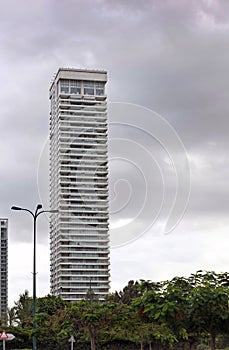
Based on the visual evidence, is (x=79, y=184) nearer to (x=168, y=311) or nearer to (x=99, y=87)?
(x=99, y=87)

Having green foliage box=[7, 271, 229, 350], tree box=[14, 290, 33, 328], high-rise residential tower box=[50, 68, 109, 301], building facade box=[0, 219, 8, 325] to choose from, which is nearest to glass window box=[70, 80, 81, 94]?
high-rise residential tower box=[50, 68, 109, 301]

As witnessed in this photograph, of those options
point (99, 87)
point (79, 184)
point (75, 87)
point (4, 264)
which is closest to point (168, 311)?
point (4, 264)

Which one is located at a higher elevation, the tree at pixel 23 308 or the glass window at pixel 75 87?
the glass window at pixel 75 87

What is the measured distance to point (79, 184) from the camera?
18200cm

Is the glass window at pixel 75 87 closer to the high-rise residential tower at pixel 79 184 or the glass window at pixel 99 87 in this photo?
the high-rise residential tower at pixel 79 184

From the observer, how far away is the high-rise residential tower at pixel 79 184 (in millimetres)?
173500

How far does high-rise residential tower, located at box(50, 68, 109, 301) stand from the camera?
173500 mm

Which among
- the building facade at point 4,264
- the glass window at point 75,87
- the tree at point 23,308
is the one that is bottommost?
the tree at point 23,308

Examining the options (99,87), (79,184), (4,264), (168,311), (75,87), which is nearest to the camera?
(168,311)

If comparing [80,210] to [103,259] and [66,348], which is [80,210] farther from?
[66,348]

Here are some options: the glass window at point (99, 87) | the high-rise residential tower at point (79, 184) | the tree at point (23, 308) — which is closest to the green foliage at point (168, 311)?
the tree at point (23, 308)

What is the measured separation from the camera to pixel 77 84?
190 metres

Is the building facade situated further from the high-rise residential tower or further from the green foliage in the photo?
the green foliage

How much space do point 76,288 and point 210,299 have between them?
470 ft
